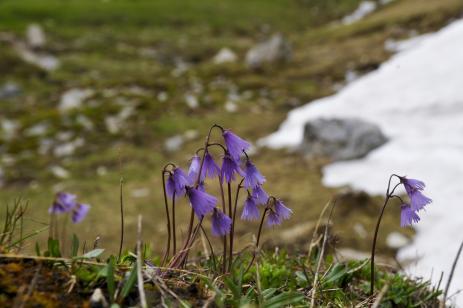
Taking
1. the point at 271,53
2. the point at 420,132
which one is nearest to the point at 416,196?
the point at 420,132

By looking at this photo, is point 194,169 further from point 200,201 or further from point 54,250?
point 54,250

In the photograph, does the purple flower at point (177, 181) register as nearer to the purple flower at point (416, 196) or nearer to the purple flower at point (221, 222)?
the purple flower at point (221, 222)

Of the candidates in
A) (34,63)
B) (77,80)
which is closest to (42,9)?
(34,63)

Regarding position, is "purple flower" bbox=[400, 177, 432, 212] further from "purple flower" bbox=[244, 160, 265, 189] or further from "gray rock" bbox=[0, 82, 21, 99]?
"gray rock" bbox=[0, 82, 21, 99]

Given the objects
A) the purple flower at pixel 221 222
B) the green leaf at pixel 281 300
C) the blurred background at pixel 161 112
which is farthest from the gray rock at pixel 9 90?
the green leaf at pixel 281 300

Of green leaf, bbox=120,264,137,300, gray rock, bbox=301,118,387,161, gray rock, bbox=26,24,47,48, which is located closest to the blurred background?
gray rock, bbox=301,118,387,161

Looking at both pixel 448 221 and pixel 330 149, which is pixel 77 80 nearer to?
pixel 330 149
